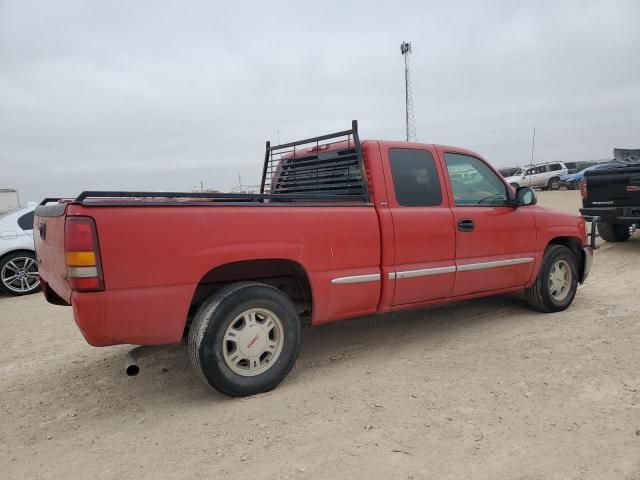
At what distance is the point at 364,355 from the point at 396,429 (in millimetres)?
1322

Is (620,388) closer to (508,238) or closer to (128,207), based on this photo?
(508,238)

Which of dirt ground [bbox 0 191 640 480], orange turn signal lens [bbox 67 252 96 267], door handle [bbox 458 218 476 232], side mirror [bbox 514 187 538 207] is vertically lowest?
dirt ground [bbox 0 191 640 480]

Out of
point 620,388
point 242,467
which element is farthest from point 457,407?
point 242,467

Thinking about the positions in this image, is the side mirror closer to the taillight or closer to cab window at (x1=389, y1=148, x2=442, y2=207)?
cab window at (x1=389, y1=148, x2=442, y2=207)

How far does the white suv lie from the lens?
3184cm

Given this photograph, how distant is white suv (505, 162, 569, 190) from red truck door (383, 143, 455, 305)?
29.6 metres

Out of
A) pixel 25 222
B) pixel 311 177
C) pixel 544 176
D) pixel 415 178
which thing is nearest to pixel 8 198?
pixel 25 222

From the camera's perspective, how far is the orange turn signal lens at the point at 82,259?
2855 millimetres

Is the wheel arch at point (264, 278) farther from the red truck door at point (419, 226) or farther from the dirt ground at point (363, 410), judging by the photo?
the red truck door at point (419, 226)

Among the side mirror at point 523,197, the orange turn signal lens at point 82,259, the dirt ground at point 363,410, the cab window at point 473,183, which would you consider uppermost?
the cab window at point 473,183

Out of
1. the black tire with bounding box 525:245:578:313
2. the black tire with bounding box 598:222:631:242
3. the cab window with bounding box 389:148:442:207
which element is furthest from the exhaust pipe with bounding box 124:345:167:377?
the black tire with bounding box 598:222:631:242

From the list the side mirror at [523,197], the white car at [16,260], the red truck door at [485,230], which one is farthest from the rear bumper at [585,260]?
the white car at [16,260]

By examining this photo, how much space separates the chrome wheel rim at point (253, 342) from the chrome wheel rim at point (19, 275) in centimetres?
593

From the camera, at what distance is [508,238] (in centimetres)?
484
